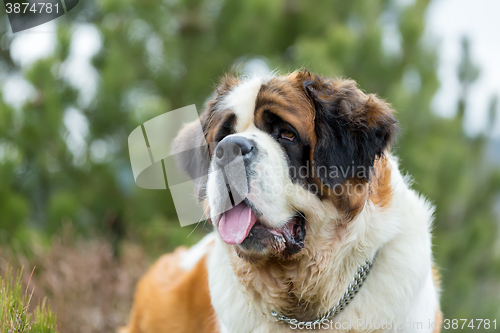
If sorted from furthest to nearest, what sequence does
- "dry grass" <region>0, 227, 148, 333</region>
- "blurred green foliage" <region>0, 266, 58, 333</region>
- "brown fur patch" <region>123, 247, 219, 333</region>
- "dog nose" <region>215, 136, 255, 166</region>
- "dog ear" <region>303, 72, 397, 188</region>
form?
1. "dry grass" <region>0, 227, 148, 333</region>
2. "brown fur patch" <region>123, 247, 219, 333</region>
3. "dog ear" <region>303, 72, 397, 188</region>
4. "dog nose" <region>215, 136, 255, 166</region>
5. "blurred green foliage" <region>0, 266, 58, 333</region>

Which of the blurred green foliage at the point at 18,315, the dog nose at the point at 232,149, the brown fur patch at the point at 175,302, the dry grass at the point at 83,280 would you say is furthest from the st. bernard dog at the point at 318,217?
the dry grass at the point at 83,280

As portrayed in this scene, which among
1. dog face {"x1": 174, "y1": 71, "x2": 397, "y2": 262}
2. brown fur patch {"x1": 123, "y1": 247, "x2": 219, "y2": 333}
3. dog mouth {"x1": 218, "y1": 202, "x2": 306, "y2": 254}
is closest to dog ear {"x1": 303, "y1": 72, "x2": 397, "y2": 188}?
dog face {"x1": 174, "y1": 71, "x2": 397, "y2": 262}

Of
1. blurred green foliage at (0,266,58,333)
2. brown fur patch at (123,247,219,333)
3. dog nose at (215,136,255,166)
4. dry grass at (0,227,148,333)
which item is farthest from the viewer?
dry grass at (0,227,148,333)

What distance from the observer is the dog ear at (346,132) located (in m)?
2.22

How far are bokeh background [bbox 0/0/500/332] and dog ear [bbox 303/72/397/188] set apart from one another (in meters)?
3.21

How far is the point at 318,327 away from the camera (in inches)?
90.7

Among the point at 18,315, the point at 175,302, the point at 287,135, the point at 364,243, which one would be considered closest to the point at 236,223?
the point at 287,135

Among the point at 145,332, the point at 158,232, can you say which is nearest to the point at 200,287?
the point at 145,332

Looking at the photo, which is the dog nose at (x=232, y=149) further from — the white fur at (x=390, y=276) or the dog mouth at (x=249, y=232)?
the white fur at (x=390, y=276)

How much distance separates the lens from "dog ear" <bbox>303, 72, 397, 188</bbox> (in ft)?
7.29

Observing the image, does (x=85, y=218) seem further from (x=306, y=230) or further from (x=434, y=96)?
(x=434, y=96)

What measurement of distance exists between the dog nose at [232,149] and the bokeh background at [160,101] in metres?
3.44

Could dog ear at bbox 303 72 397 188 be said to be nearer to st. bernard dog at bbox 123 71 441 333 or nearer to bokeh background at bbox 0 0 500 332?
st. bernard dog at bbox 123 71 441 333

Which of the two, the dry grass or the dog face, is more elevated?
the dog face
